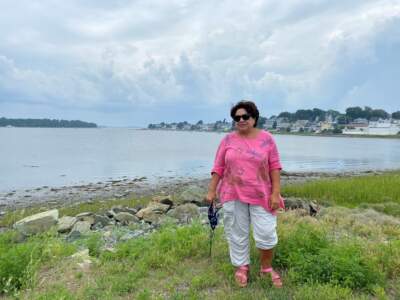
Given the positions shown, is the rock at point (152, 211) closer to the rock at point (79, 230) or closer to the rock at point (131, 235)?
the rock at point (79, 230)

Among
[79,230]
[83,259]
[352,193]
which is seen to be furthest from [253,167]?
[352,193]

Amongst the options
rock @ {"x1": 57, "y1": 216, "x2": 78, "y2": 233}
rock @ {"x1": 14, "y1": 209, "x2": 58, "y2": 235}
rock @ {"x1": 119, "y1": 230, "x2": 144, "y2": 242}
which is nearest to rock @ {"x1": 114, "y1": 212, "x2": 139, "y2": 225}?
rock @ {"x1": 57, "y1": 216, "x2": 78, "y2": 233}

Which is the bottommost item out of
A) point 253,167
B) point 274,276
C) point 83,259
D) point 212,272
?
point 83,259

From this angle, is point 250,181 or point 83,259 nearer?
point 250,181

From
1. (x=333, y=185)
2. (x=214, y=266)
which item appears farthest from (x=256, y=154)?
(x=333, y=185)

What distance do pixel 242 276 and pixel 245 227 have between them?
1.93ft

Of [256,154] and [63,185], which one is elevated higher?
[256,154]

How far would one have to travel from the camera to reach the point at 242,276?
4602mm

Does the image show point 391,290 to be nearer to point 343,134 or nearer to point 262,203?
point 262,203

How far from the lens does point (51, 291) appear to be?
15.4 ft

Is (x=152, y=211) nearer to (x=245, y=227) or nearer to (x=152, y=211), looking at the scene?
(x=152, y=211)

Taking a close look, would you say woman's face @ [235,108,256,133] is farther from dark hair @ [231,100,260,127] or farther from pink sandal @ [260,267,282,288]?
pink sandal @ [260,267,282,288]

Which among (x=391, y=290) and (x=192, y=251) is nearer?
(x=391, y=290)

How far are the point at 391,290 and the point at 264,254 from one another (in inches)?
57.3
